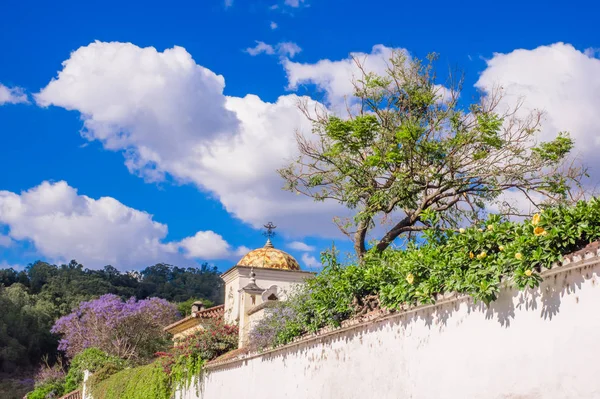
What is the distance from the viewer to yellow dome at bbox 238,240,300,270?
2381 centimetres

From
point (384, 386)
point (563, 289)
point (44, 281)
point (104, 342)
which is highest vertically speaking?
point (44, 281)

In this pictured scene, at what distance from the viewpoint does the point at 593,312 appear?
16.7 ft

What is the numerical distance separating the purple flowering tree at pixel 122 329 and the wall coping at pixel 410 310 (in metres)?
20.1

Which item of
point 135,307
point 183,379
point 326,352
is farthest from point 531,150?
point 135,307

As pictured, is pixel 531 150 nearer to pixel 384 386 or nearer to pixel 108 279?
pixel 384 386

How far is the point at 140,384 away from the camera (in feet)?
66.4

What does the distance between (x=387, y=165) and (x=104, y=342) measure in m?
24.5

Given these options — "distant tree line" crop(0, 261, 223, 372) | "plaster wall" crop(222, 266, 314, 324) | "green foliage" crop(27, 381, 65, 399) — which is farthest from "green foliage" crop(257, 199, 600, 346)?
"distant tree line" crop(0, 261, 223, 372)

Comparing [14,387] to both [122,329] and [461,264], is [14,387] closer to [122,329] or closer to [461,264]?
[122,329]

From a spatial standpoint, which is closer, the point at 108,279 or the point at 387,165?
the point at 387,165

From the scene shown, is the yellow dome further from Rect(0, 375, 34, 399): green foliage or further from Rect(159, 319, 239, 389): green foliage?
Rect(0, 375, 34, 399): green foliage

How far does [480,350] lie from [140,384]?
1604 centimetres

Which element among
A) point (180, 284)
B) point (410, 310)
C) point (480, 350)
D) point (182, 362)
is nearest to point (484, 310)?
point (480, 350)

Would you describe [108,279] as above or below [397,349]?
above
